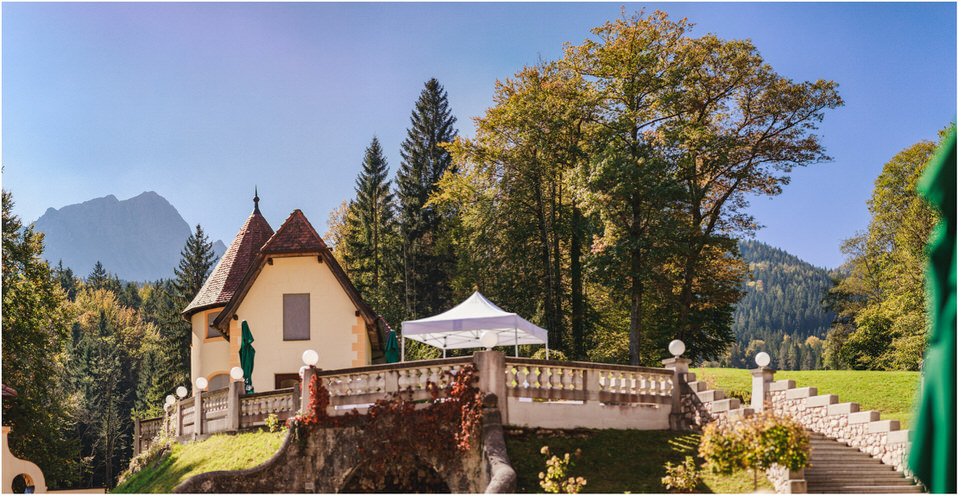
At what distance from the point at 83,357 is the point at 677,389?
6200cm

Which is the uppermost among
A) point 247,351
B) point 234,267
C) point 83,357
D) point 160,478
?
point 234,267

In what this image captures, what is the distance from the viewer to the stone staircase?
15781 mm

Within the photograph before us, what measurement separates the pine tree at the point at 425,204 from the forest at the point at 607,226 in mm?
147

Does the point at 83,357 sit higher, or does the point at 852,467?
the point at 83,357

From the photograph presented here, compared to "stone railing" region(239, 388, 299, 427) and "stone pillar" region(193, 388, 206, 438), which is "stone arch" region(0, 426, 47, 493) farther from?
"stone railing" region(239, 388, 299, 427)

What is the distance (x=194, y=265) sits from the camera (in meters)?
58.6

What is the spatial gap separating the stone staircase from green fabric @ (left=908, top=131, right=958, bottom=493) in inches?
549

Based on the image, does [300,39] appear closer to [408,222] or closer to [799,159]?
[799,159]

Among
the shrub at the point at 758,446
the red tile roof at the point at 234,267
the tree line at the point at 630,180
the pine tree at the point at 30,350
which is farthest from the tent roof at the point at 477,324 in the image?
the pine tree at the point at 30,350

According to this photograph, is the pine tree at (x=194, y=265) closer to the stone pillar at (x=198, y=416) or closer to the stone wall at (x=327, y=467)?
the stone pillar at (x=198, y=416)

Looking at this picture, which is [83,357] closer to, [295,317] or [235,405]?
[295,317]

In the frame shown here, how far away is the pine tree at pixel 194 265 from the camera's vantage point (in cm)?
5769

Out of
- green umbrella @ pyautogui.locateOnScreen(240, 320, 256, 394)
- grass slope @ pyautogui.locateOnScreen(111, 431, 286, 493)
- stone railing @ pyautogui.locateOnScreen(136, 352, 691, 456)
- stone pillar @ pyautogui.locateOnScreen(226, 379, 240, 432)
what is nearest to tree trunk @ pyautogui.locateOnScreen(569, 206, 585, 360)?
green umbrella @ pyautogui.locateOnScreen(240, 320, 256, 394)

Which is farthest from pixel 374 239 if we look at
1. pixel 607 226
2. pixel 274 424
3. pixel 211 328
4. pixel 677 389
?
pixel 677 389
